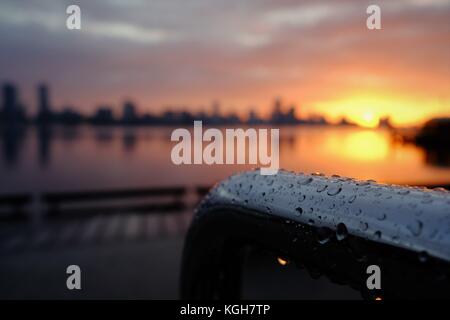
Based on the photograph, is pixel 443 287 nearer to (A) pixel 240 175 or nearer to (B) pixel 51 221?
(A) pixel 240 175

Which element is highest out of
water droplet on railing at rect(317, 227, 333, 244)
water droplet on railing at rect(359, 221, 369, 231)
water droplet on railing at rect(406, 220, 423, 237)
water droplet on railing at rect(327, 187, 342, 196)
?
water droplet on railing at rect(327, 187, 342, 196)

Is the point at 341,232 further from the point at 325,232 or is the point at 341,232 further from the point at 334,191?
the point at 334,191

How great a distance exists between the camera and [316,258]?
76 cm

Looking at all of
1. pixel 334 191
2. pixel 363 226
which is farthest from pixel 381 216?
pixel 334 191

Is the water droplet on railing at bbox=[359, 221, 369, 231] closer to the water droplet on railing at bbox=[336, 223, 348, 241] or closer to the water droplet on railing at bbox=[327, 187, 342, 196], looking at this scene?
the water droplet on railing at bbox=[336, 223, 348, 241]

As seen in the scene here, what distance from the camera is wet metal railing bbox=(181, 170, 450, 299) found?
0.60 m

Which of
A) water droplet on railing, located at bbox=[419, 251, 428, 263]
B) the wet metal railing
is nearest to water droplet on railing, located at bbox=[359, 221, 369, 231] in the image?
the wet metal railing

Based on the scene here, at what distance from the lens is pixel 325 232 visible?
2.46ft

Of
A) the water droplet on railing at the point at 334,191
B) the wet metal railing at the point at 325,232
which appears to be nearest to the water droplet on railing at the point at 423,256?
the wet metal railing at the point at 325,232

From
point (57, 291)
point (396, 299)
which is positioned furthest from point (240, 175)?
point (57, 291)

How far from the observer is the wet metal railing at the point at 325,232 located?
0.60 metres

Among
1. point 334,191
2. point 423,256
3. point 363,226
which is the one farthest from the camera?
point 334,191

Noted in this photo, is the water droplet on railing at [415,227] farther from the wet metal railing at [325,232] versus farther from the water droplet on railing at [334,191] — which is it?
the water droplet on railing at [334,191]
